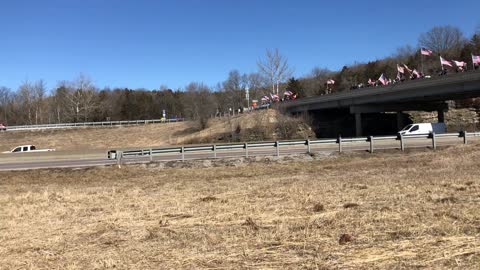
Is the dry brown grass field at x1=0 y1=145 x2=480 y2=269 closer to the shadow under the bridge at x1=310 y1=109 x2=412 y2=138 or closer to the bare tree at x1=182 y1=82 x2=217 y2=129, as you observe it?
the shadow under the bridge at x1=310 y1=109 x2=412 y2=138

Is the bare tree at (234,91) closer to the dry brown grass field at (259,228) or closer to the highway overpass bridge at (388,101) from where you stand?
the highway overpass bridge at (388,101)

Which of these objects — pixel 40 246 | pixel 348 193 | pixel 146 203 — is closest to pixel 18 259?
pixel 40 246

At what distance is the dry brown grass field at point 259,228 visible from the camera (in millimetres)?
6039

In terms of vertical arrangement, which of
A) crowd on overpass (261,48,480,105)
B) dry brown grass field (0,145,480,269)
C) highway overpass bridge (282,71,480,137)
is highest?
crowd on overpass (261,48,480,105)

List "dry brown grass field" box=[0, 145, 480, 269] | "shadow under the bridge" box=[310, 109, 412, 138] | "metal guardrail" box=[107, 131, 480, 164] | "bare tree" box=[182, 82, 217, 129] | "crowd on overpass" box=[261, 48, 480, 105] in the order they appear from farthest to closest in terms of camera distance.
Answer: "bare tree" box=[182, 82, 217, 129]
"shadow under the bridge" box=[310, 109, 412, 138]
"crowd on overpass" box=[261, 48, 480, 105]
"metal guardrail" box=[107, 131, 480, 164]
"dry brown grass field" box=[0, 145, 480, 269]

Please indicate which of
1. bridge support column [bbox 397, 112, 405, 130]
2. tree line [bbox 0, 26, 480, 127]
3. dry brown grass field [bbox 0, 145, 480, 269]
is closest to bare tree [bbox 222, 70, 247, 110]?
tree line [bbox 0, 26, 480, 127]

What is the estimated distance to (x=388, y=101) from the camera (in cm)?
6850

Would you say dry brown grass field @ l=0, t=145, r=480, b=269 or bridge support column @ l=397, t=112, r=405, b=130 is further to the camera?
bridge support column @ l=397, t=112, r=405, b=130

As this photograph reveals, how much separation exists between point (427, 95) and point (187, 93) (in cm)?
12252

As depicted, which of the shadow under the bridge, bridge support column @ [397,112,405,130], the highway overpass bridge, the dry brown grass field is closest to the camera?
the dry brown grass field

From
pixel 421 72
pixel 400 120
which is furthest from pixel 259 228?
pixel 421 72

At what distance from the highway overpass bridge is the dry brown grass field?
4557 cm

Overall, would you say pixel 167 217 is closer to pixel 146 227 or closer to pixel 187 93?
pixel 146 227

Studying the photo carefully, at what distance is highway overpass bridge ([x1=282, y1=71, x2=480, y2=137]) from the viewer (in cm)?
5509
